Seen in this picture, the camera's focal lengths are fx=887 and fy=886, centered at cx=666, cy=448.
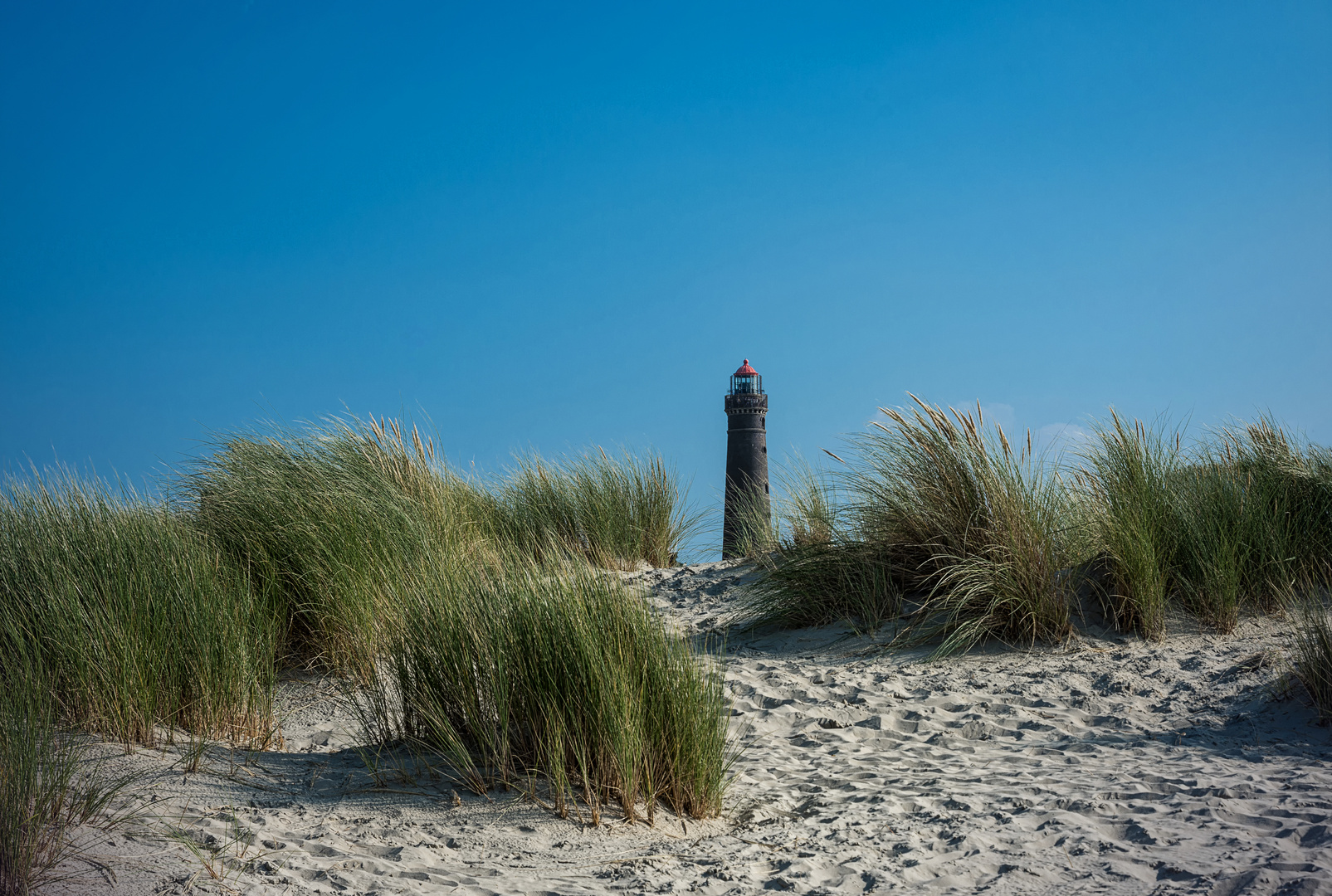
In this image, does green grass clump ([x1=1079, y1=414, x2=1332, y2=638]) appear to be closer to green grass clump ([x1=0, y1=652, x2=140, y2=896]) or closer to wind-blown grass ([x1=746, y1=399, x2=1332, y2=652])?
wind-blown grass ([x1=746, y1=399, x2=1332, y2=652])

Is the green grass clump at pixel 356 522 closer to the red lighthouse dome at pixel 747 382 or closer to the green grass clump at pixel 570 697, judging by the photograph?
the green grass clump at pixel 570 697

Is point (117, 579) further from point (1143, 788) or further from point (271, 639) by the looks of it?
point (1143, 788)

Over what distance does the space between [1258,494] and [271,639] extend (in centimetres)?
625

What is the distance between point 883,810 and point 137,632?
10.3ft


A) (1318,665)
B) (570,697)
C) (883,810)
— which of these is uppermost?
(570,697)

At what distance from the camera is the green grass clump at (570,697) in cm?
304

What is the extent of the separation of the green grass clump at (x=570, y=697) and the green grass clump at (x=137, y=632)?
0.96m

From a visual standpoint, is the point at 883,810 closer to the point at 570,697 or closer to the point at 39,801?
the point at 570,697

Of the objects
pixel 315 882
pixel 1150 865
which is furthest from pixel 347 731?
pixel 1150 865

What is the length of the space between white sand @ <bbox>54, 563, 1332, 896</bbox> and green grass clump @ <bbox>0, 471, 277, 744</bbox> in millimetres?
343

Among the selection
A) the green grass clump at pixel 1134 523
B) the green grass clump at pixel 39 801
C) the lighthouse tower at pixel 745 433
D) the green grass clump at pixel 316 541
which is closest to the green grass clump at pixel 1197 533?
the green grass clump at pixel 1134 523

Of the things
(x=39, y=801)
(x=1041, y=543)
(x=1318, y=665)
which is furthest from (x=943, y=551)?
(x=39, y=801)

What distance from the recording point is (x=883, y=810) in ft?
10.9

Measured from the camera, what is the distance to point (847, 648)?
18.3 ft
